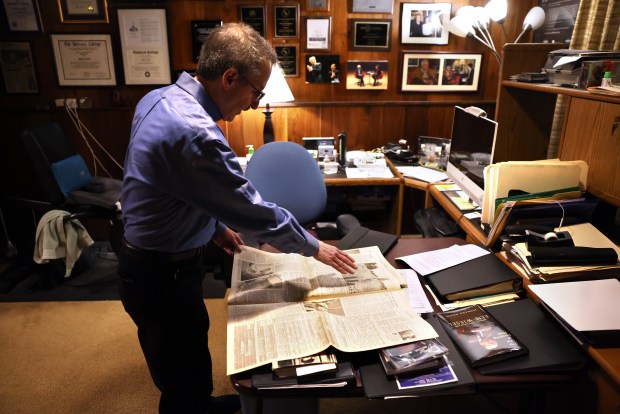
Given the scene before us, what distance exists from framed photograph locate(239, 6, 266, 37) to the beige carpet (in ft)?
6.23

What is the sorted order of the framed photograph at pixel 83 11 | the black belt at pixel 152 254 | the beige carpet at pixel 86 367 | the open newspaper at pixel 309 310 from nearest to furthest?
the open newspaper at pixel 309 310 < the black belt at pixel 152 254 < the beige carpet at pixel 86 367 < the framed photograph at pixel 83 11

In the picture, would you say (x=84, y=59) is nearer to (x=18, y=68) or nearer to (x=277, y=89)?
(x=18, y=68)

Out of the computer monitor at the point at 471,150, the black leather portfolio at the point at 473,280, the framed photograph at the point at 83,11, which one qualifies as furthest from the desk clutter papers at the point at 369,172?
the framed photograph at the point at 83,11

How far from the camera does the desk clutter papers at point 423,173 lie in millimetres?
2861

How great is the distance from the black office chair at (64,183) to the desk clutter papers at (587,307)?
8.36ft

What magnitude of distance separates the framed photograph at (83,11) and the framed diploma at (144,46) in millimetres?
122

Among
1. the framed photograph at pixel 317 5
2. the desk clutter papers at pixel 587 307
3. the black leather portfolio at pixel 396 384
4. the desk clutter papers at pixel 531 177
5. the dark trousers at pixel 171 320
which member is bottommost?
the dark trousers at pixel 171 320

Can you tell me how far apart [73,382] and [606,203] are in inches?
97.7

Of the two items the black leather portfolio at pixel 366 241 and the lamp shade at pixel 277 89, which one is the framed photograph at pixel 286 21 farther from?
the black leather portfolio at pixel 366 241

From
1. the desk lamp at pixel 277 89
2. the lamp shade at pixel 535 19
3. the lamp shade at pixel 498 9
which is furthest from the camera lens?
the desk lamp at pixel 277 89

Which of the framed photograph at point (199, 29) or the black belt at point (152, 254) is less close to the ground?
the framed photograph at point (199, 29)

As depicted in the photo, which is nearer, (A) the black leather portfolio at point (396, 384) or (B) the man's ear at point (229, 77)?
(A) the black leather portfolio at point (396, 384)

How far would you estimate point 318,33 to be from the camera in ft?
10.7

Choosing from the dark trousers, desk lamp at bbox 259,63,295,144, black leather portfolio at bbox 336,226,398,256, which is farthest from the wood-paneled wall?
the dark trousers
